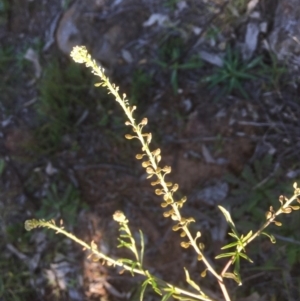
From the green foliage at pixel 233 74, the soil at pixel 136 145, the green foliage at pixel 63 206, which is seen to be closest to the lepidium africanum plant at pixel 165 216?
the soil at pixel 136 145

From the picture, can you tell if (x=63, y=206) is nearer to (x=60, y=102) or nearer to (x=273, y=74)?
(x=60, y=102)

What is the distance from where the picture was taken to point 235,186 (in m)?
2.70

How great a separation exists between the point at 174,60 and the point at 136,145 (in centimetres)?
50

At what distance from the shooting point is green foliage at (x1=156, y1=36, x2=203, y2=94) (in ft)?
9.57

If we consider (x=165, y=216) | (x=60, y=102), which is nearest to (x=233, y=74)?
(x=60, y=102)

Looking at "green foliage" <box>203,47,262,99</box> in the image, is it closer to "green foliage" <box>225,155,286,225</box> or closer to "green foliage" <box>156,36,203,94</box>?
"green foliage" <box>156,36,203,94</box>

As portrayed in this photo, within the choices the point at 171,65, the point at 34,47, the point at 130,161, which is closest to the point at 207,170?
the point at 130,161

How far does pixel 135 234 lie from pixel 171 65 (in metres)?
0.92

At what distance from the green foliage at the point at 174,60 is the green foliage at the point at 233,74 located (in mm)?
132

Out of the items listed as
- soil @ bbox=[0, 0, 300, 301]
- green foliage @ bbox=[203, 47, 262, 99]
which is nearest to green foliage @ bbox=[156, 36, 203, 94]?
soil @ bbox=[0, 0, 300, 301]

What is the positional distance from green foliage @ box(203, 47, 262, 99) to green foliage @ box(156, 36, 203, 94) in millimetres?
132

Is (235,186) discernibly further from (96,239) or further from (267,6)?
(267,6)

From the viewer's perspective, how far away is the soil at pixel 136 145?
271 centimetres

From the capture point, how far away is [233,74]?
280 cm
